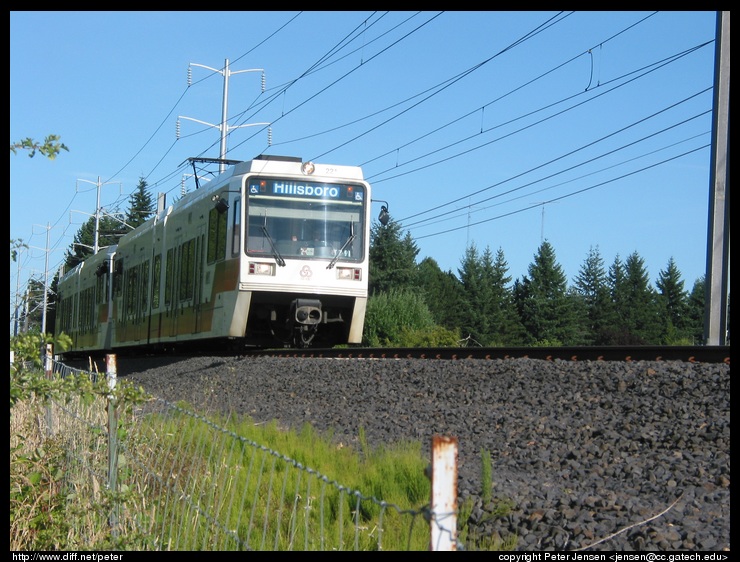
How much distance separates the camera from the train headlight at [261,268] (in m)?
16.7

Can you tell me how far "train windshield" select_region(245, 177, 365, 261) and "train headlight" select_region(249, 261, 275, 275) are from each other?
0.81 ft

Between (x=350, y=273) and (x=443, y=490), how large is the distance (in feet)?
47.3

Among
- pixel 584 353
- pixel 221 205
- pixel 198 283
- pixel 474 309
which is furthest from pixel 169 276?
pixel 474 309

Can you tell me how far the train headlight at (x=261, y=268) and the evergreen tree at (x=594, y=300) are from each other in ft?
227

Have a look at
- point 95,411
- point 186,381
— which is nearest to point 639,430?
point 95,411

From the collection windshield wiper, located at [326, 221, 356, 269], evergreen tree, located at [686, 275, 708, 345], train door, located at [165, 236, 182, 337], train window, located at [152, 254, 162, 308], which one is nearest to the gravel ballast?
windshield wiper, located at [326, 221, 356, 269]

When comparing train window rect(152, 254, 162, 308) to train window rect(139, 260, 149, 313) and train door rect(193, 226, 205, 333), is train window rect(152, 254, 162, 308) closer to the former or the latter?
train window rect(139, 260, 149, 313)

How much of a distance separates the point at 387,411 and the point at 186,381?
6.69m

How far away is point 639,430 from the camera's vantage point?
7.70m

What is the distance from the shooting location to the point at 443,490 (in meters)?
3.03

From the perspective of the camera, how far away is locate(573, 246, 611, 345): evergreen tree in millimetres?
99025

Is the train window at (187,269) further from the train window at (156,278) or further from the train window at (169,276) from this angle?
the train window at (156,278)

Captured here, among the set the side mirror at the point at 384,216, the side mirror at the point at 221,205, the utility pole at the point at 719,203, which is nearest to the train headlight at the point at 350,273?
the side mirror at the point at 384,216

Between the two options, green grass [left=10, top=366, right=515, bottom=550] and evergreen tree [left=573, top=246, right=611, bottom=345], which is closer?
green grass [left=10, top=366, right=515, bottom=550]
